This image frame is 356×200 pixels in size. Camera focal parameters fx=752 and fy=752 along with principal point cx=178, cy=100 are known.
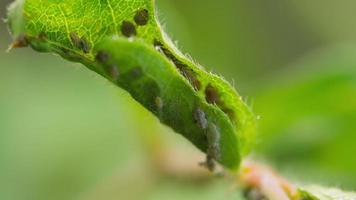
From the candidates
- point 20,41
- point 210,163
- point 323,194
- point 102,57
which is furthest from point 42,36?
point 323,194

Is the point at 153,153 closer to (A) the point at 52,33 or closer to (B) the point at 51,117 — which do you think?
(B) the point at 51,117

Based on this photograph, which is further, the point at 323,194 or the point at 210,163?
the point at 210,163

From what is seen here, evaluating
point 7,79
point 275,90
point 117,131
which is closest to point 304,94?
point 275,90

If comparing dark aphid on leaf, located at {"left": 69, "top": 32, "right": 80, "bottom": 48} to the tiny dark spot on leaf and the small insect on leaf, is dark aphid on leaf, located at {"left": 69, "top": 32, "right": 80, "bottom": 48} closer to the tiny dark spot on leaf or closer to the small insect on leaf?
the small insect on leaf

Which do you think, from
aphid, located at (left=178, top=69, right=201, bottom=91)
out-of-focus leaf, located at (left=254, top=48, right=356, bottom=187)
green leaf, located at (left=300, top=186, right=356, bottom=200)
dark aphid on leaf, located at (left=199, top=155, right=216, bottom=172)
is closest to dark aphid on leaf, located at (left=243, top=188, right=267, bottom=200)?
dark aphid on leaf, located at (left=199, top=155, right=216, bottom=172)

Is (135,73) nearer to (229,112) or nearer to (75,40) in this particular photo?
(75,40)

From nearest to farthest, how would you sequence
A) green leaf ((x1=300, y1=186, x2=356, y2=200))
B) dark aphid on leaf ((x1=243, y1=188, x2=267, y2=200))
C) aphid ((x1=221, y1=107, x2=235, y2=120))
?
1. green leaf ((x1=300, y1=186, x2=356, y2=200))
2. aphid ((x1=221, y1=107, x2=235, y2=120))
3. dark aphid on leaf ((x1=243, y1=188, x2=267, y2=200))
